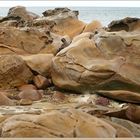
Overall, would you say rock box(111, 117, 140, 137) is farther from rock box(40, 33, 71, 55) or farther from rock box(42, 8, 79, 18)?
rock box(42, 8, 79, 18)

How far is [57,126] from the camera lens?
659cm

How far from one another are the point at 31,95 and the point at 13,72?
1269mm

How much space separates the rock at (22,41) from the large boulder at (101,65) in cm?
165

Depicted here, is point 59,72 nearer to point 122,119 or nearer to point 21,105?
point 21,105

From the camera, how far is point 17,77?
38.9ft

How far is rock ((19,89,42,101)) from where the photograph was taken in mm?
10583

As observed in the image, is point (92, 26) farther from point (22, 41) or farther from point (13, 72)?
point (13, 72)

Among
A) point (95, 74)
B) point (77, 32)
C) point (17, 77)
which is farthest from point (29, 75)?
point (77, 32)

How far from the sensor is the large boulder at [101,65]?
10.8 meters

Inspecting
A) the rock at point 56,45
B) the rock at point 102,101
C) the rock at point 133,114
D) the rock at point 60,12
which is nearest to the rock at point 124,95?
the rock at point 102,101

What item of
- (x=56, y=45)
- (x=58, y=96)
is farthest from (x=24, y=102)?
(x=56, y=45)

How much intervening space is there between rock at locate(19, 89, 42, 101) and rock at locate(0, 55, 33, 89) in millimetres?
852

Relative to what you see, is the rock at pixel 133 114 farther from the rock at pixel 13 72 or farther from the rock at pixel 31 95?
the rock at pixel 13 72

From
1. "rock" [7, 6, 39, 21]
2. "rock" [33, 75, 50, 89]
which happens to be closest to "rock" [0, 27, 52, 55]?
"rock" [33, 75, 50, 89]
